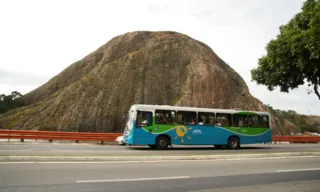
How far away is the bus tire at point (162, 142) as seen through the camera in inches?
744

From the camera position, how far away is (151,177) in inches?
318

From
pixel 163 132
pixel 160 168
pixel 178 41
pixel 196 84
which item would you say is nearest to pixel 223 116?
pixel 163 132

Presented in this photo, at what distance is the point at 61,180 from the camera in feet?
23.7

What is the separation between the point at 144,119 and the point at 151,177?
10714mm

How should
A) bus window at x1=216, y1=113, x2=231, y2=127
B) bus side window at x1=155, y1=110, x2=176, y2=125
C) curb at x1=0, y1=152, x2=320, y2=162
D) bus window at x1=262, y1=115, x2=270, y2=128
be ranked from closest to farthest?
1. curb at x1=0, y1=152, x2=320, y2=162
2. bus side window at x1=155, y1=110, x2=176, y2=125
3. bus window at x1=216, y1=113, x2=231, y2=127
4. bus window at x1=262, y1=115, x2=270, y2=128

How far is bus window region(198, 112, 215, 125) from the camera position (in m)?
20.3

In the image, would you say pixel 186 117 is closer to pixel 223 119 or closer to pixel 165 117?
pixel 165 117

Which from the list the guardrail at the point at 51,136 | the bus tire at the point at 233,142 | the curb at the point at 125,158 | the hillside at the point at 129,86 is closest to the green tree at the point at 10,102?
the hillside at the point at 129,86

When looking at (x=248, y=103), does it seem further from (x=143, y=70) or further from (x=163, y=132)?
(x=163, y=132)

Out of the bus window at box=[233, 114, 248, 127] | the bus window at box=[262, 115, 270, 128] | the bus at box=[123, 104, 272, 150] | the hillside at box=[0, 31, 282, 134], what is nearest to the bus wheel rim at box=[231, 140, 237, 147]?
the bus at box=[123, 104, 272, 150]

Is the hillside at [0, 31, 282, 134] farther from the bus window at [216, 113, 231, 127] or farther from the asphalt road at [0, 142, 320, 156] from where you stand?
the bus window at [216, 113, 231, 127]

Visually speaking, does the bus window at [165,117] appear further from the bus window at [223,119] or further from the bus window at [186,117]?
the bus window at [223,119]

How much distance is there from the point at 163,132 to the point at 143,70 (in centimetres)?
4327

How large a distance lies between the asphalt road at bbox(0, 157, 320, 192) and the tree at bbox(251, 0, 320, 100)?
→ 7.04 meters
